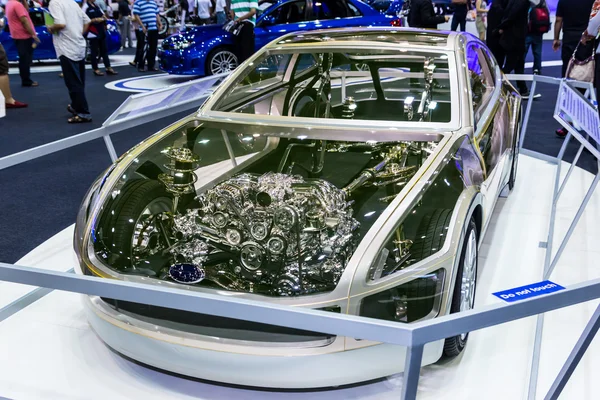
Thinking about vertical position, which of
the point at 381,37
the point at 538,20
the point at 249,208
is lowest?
the point at 249,208

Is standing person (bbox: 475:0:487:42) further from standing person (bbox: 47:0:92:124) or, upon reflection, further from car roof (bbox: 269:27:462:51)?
car roof (bbox: 269:27:462:51)

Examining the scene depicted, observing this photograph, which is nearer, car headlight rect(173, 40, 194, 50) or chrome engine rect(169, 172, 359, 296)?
Answer: chrome engine rect(169, 172, 359, 296)

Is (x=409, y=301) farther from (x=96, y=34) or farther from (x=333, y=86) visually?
(x=96, y=34)

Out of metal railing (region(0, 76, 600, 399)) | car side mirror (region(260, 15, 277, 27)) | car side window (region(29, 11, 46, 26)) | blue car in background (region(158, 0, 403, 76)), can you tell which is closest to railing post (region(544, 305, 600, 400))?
metal railing (region(0, 76, 600, 399))

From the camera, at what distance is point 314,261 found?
225 centimetres

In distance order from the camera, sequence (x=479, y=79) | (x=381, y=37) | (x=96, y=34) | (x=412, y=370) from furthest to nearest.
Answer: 1. (x=96, y=34)
2. (x=479, y=79)
3. (x=381, y=37)
4. (x=412, y=370)

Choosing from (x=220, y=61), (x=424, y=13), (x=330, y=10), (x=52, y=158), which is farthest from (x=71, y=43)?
(x=424, y=13)

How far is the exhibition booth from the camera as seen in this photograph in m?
1.96

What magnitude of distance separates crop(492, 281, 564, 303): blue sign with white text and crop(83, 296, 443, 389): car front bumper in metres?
0.59

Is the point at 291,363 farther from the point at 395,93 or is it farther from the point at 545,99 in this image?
the point at 545,99

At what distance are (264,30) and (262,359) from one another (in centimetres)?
767

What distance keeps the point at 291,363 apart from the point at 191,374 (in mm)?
404

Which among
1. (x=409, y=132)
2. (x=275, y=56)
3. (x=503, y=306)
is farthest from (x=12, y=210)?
(x=503, y=306)

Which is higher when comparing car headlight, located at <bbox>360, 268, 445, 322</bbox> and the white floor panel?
car headlight, located at <bbox>360, 268, 445, 322</bbox>
